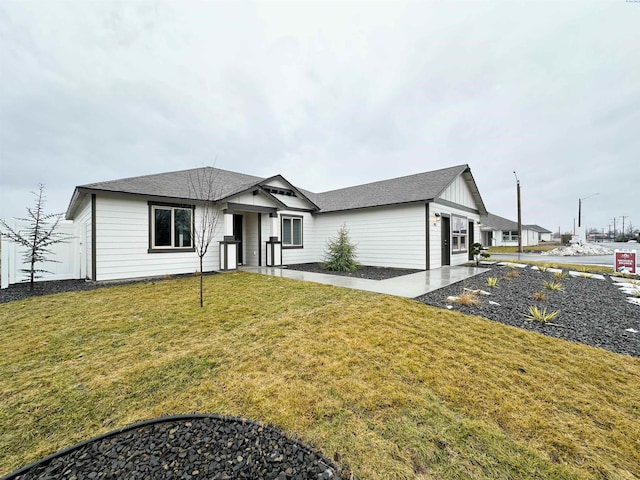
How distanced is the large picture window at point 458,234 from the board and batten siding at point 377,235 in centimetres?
311

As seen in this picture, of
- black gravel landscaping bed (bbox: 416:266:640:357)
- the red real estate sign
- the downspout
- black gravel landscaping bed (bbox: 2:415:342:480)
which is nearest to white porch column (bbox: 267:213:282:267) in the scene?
the downspout

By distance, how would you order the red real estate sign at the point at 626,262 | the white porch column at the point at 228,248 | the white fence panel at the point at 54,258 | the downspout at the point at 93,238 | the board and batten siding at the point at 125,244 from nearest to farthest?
the white fence panel at the point at 54,258 → the downspout at the point at 93,238 → the board and batten siding at the point at 125,244 → the white porch column at the point at 228,248 → the red real estate sign at the point at 626,262

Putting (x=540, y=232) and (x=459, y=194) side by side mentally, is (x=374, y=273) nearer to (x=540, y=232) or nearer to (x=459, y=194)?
(x=459, y=194)

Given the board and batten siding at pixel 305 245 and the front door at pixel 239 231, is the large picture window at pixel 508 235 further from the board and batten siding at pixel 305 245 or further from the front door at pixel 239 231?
the front door at pixel 239 231

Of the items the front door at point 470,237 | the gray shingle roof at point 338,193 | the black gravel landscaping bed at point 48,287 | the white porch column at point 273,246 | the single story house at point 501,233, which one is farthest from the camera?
the single story house at point 501,233

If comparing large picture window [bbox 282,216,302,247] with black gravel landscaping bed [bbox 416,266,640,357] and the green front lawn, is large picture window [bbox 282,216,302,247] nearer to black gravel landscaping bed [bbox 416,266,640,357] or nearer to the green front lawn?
black gravel landscaping bed [bbox 416,266,640,357]

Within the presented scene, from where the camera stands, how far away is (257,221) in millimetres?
12320

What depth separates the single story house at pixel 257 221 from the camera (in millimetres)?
8539

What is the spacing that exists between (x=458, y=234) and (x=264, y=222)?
10732 mm

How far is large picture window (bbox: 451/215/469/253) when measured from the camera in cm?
1331

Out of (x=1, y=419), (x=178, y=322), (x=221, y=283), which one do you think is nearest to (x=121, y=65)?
(x=221, y=283)

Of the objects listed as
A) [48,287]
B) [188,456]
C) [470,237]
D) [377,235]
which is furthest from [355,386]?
[470,237]

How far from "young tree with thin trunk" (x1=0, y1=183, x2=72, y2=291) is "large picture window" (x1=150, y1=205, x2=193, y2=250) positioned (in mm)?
2800

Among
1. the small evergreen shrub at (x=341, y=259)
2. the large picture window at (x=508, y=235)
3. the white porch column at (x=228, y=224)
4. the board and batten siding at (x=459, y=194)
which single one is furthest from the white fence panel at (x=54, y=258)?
the large picture window at (x=508, y=235)
